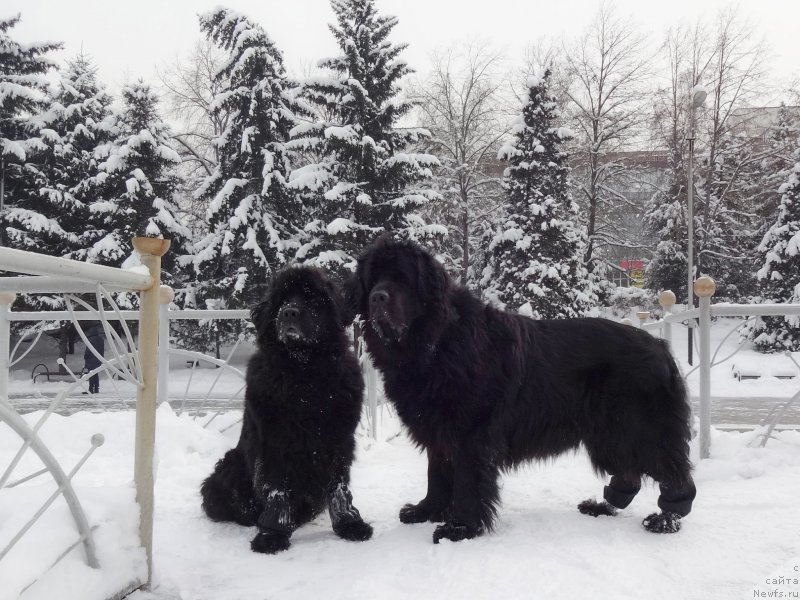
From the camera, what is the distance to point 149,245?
2297 mm

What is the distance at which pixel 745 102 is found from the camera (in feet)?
89.8

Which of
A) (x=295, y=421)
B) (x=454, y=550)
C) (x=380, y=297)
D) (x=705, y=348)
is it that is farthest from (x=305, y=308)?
(x=705, y=348)

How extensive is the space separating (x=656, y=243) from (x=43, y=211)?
26.9 meters

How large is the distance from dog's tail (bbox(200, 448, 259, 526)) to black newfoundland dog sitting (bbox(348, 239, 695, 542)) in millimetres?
926

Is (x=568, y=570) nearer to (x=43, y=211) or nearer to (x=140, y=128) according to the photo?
(x=140, y=128)

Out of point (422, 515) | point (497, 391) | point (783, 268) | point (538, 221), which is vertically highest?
point (538, 221)

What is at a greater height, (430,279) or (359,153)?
(359,153)

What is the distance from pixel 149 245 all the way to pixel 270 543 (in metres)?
1.52

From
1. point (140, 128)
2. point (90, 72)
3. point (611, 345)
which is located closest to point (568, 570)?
point (611, 345)

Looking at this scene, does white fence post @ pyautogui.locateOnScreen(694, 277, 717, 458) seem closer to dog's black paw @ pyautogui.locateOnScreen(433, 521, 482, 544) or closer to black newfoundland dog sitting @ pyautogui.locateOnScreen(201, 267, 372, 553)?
dog's black paw @ pyautogui.locateOnScreen(433, 521, 482, 544)

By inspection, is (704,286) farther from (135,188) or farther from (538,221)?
(135,188)

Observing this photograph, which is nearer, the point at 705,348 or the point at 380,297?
the point at 380,297

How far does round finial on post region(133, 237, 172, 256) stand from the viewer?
228cm

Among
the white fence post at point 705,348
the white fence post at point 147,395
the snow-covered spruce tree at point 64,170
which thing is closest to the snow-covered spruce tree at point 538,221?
the snow-covered spruce tree at point 64,170
